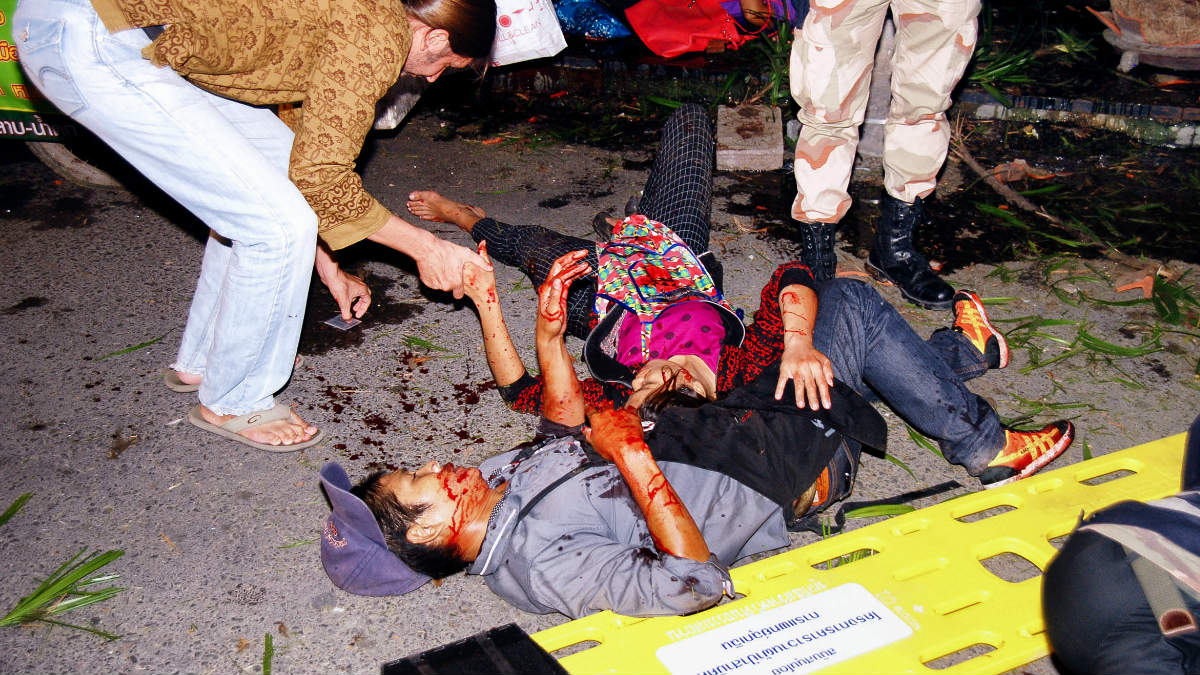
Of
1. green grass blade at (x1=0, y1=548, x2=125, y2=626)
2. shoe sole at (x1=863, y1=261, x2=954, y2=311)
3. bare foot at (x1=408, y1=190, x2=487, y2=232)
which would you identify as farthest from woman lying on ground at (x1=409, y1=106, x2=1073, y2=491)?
green grass blade at (x1=0, y1=548, x2=125, y2=626)

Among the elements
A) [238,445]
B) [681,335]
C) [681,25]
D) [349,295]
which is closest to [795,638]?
[681,335]

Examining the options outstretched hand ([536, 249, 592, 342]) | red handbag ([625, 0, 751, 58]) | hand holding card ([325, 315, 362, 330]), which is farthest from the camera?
red handbag ([625, 0, 751, 58])

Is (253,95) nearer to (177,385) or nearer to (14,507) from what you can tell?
(177,385)

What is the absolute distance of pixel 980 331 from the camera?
322 centimetres

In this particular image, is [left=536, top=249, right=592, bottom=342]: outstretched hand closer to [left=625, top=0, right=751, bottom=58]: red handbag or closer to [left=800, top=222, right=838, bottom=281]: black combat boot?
[left=800, top=222, right=838, bottom=281]: black combat boot

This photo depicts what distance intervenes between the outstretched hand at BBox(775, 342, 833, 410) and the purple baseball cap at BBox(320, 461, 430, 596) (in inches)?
46.9

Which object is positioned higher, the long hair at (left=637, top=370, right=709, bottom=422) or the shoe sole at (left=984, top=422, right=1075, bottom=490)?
the long hair at (left=637, top=370, right=709, bottom=422)

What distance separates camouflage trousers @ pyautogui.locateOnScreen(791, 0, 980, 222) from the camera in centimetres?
345

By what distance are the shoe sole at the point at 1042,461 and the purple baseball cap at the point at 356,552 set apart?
183 centimetres

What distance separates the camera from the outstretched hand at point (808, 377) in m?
2.66

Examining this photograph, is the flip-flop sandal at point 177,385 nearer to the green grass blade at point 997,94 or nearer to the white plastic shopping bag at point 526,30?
the white plastic shopping bag at point 526,30

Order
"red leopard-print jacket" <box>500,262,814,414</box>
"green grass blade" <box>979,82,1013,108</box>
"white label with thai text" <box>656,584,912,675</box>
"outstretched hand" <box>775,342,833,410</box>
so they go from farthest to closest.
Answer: "green grass blade" <box>979,82,1013,108</box>, "red leopard-print jacket" <box>500,262,814,414</box>, "outstretched hand" <box>775,342,833,410</box>, "white label with thai text" <box>656,584,912,675</box>

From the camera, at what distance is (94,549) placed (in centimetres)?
268

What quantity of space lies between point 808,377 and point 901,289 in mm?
1452
